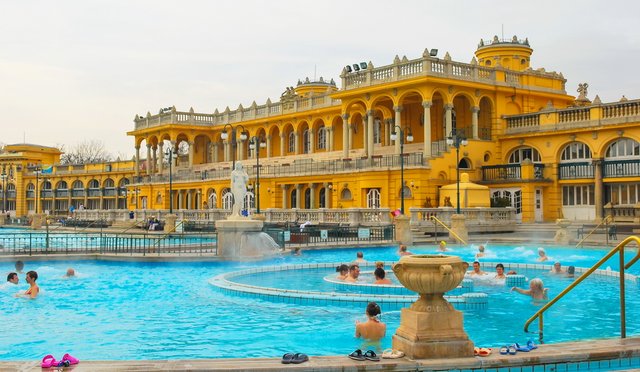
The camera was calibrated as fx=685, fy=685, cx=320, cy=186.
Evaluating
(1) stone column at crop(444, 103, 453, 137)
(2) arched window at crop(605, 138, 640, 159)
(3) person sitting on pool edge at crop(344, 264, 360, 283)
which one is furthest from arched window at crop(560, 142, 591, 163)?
(3) person sitting on pool edge at crop(344, 264, 360, 283)

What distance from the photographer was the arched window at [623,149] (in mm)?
37250

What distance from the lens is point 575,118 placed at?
40156mm

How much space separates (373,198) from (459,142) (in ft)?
27.2

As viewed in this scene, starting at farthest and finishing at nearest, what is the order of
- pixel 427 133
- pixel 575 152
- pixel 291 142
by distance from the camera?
pixel 291 142
pixel 427 133
pixel 575 152

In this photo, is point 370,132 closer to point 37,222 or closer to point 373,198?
point 373,198

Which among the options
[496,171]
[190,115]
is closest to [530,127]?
[496,171]

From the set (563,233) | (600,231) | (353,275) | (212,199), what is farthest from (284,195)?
(353,275)

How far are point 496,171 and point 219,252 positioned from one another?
24539 millimetres

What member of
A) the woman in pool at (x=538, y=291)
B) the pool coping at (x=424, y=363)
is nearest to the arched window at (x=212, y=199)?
the woman in pool at (x=538, y=291)

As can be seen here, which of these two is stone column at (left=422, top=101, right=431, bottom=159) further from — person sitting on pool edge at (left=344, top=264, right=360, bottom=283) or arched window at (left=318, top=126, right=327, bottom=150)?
person sitting on pool edge at (left=344, top=264, right=360, bottom=283)

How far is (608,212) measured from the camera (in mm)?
36688

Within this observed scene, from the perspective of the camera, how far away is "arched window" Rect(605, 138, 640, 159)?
3725cm

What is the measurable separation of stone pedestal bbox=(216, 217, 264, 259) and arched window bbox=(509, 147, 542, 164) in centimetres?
2509

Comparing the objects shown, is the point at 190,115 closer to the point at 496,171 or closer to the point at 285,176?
the point at 285,176
